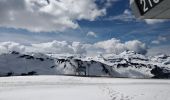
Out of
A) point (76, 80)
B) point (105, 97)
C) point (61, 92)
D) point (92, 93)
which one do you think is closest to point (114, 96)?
point (105, 97)

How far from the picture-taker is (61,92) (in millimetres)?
33156

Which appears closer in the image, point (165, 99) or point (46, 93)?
point (165, 99)

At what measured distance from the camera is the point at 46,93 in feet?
106

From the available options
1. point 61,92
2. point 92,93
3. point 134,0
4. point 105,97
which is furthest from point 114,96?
point 134,0

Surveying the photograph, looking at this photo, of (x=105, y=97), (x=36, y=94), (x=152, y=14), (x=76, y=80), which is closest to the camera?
(x=152, y=14)

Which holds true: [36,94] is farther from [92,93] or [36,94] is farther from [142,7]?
[142,7]

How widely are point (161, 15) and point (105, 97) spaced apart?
81.2 feet

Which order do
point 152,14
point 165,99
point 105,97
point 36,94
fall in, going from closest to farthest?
point 152,14 < point 165,99 < point 105,97 < point 36,94

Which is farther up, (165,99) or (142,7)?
(142,7)

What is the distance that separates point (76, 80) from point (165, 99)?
2562 centimetres

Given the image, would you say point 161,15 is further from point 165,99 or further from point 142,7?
point 165,99

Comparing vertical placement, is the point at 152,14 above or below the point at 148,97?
above

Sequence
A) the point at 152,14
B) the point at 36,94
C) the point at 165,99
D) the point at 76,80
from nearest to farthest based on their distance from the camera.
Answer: the point at 152,14, the point at 165,99, the point at 36,94, the point at 76,80

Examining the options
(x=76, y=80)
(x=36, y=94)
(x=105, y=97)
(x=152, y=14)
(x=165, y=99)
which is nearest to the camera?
(x=152, y=14)
